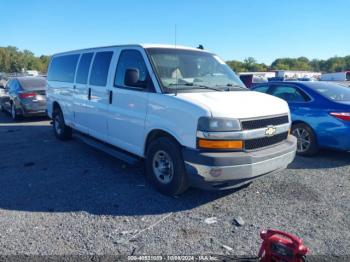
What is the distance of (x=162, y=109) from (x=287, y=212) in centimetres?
217

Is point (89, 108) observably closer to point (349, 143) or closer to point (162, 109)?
point (162, 109)

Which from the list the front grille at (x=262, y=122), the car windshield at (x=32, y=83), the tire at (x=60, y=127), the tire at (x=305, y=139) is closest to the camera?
the front grille at (x=262, y=122)

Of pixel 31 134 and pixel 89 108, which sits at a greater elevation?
pixel 89 108

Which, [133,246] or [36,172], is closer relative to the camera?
[133,246]

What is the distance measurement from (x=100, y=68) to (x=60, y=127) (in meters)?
3.04

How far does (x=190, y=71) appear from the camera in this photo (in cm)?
534

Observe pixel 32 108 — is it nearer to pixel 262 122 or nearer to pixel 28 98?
pixel 28 98

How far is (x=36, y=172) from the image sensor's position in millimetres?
6074

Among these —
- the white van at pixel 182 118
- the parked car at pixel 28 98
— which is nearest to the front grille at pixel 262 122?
the white van at pixel 182 118

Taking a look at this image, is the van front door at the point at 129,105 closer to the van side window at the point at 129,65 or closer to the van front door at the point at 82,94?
the van side window at the point at 129,65

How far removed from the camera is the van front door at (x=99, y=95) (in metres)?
6.05

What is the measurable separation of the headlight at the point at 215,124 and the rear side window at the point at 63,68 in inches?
172

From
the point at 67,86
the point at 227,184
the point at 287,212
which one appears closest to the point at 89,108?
the point at 67,86

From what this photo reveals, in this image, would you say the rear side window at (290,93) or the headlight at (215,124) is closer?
the headlight at (215,124)
